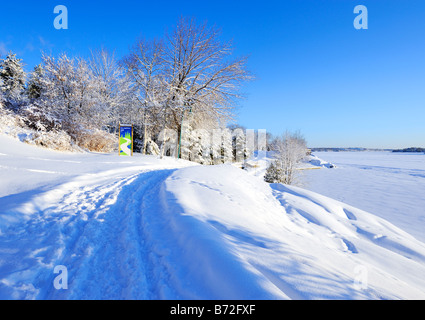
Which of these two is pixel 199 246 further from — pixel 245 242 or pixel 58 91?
pixel 58 91

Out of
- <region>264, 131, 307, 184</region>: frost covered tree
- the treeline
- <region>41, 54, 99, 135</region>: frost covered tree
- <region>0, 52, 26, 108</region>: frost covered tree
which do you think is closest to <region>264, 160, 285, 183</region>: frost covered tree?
<region>264, 131, 307, 184</region>: frost covered tree

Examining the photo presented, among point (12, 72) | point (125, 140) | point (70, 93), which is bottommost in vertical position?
point (125, 140)

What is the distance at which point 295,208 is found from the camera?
6.25 m

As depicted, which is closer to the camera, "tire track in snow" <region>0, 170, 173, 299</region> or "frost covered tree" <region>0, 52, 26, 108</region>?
"tire track in snow" <region>0, 170, 173, 299</region>

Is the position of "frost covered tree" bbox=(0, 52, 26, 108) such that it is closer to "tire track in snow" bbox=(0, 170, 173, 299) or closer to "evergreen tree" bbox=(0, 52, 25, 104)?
"evergreen tree" bbox=(0, 52, 25, 104)

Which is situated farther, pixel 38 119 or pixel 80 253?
pixel 38 119

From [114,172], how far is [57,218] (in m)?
4.23

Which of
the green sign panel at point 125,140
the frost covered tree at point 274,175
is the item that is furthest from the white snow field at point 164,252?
the frost covered tree at point 274,175

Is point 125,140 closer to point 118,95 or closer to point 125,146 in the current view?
point 125,146

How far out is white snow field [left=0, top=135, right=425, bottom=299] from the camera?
1698 mm

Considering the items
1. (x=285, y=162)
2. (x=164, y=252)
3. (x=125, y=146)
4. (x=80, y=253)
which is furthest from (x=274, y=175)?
(x=80, y=253)

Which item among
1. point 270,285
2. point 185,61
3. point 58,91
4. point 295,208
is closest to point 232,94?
point 185,61

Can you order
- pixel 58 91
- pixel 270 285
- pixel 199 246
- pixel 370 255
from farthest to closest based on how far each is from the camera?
pixel 58 91 < pixel 370 255 < pixel 199 246 < pixel 270 285

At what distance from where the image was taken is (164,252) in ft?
7.50
